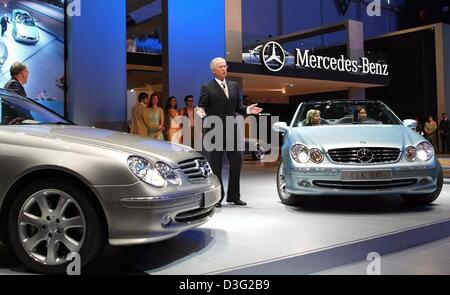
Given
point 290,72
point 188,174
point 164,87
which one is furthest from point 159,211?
point 290,72

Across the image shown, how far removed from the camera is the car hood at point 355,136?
4.64 m

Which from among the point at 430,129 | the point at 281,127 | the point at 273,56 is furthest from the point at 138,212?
the point at 430,129

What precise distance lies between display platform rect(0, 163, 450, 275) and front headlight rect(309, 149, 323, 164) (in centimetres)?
53

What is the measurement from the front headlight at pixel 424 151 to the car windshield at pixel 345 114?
699 mm

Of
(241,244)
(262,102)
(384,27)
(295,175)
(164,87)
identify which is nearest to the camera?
(241,244)

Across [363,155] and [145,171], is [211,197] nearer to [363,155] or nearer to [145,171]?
[145,171]

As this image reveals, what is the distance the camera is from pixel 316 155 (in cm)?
466

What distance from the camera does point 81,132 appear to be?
334 centimetres

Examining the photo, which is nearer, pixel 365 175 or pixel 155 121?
pixel 365 175

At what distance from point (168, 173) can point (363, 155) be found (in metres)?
2.28

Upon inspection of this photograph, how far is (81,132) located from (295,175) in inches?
85.9

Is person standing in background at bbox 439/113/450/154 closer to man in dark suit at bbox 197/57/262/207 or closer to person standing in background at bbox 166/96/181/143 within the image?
person standing in background at bbox 166/96/181/143

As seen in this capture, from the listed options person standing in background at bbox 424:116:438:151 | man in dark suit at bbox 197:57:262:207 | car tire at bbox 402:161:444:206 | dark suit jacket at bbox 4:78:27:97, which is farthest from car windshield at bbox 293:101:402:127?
person standing in background at bbox 424:116:438:151
